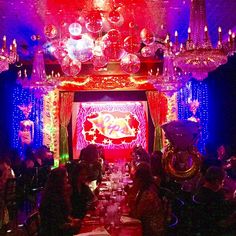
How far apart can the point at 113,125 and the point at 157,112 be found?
1504 mm

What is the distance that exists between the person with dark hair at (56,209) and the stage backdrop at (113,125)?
919 cm

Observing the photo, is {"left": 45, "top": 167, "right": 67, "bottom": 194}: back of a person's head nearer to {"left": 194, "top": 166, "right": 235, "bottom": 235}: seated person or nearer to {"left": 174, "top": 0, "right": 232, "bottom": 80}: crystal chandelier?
{"left": 194, "top": 166, "right": 235, "bottom": 235}: seated person

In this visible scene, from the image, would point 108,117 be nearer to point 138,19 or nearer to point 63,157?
point 63,157

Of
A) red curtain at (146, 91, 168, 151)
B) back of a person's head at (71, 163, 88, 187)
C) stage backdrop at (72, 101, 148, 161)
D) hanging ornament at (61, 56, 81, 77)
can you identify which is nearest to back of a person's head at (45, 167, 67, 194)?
back of a person's head at (71, 163, 88, 187)

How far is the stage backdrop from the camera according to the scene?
13.1m

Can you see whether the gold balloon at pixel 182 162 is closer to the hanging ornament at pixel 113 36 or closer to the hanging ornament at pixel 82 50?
the hanging ornament at pixel 113 36

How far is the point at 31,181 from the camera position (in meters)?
7.83

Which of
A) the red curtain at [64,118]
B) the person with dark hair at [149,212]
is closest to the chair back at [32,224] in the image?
the person with dark hair at [149,212]

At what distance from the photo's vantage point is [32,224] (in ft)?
11.1

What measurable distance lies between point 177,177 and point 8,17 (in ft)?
16.6

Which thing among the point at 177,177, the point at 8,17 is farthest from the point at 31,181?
the point at 177,177

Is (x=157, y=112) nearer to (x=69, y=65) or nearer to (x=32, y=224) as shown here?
(x=69, y=65)

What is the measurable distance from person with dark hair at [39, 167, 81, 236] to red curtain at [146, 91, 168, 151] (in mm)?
8871

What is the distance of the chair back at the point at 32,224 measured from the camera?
317 cm
